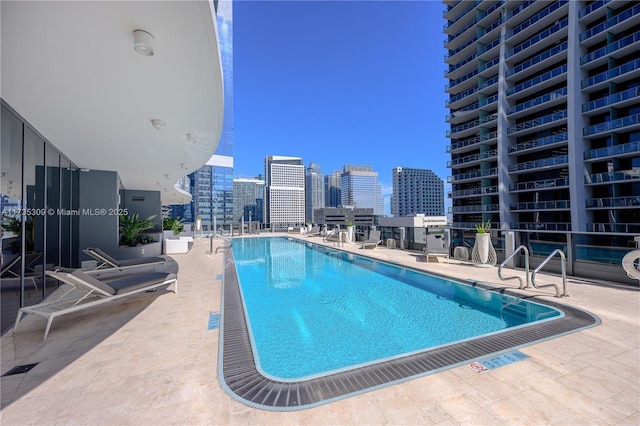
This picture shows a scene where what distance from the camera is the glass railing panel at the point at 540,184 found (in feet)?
68.6

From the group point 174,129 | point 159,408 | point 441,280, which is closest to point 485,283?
point 441,280

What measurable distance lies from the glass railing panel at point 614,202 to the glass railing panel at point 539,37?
14098mm

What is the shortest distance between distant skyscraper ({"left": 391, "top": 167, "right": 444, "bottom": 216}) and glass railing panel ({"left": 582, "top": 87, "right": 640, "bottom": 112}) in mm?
91042

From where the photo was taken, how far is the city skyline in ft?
54.4

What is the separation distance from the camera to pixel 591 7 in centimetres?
1925

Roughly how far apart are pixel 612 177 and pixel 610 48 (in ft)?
29.4

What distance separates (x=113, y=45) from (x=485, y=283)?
6.65 meters

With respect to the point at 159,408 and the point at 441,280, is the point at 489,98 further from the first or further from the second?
the point at 159,408

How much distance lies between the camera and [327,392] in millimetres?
2113

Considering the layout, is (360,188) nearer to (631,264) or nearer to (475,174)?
(475,174)

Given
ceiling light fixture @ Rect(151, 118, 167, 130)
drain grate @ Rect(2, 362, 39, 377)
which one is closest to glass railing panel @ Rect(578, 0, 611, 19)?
ceiling light fixture @ Rect(151, 118, 167, 130)

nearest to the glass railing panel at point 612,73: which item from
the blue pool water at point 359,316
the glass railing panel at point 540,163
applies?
the glass railing panel at point 540,163

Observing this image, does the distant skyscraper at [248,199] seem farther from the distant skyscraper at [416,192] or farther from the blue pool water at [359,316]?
the blue pool water at [359,316]

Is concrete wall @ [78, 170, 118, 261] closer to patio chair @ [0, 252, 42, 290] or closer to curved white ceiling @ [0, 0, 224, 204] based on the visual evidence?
patio chair @ [0, 252, 42, 290]
